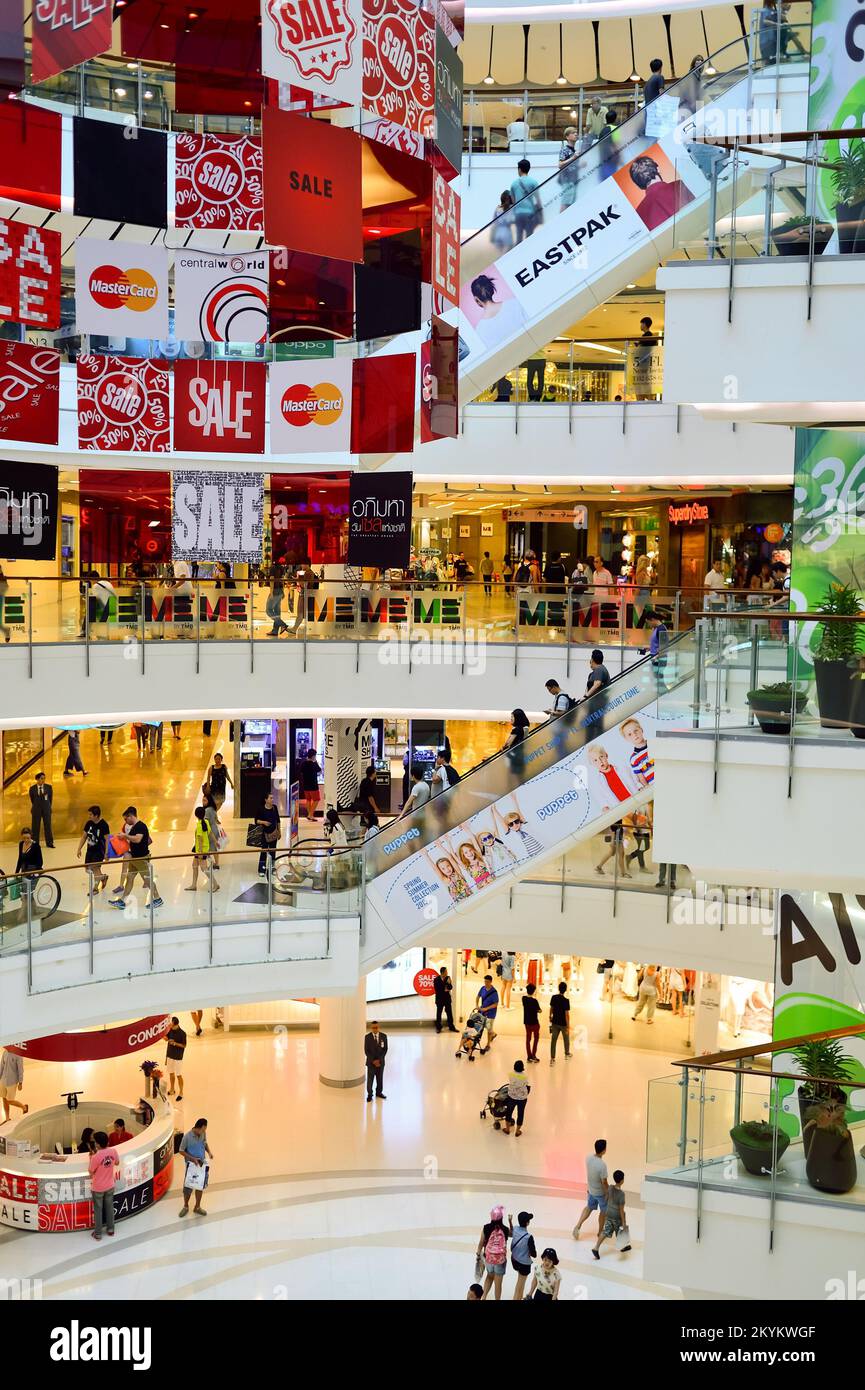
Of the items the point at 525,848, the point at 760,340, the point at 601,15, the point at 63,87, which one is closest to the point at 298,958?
the point at 525,848

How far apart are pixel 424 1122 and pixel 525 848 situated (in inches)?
224

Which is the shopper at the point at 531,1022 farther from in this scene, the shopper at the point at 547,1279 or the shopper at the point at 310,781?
the shopper at the point at 547,1279

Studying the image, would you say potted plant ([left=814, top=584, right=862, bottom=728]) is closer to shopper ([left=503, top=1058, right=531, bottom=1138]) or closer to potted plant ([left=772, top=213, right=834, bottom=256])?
potted plant ([left=772, top=213, right=834, bottom=256])

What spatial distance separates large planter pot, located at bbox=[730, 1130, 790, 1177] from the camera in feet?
26.8

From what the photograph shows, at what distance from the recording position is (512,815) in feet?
46.8

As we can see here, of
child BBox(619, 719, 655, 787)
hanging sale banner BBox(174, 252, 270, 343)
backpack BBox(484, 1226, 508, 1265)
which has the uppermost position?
hanging sale banner BBox(174, 252, 270, 343)

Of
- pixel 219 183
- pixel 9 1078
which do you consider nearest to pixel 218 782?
pixel 9 1078

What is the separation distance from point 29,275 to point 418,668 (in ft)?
23.4

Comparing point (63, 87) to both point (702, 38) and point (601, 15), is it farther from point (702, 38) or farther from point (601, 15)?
point (702, 38)

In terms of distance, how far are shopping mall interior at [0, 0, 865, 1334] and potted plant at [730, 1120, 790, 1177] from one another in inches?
2.1

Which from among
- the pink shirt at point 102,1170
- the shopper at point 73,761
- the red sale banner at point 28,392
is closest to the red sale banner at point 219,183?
the red sale banner at point 28,392

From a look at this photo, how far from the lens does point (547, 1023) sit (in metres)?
21.5

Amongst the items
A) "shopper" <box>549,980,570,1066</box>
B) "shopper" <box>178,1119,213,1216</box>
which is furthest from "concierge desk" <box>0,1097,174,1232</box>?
"shopper" <box>549,980,570,1066</box>

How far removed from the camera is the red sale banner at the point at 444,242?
1527 cm
